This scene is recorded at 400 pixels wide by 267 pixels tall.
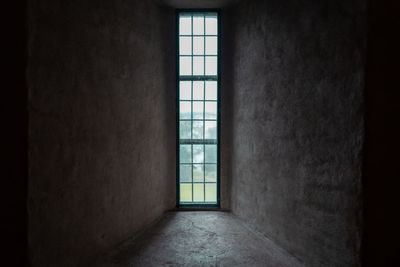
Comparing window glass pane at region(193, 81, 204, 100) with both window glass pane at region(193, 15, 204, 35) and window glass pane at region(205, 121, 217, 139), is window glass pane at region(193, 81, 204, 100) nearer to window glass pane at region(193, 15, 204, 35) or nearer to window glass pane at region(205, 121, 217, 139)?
window glass pane at region(205, 121, 217, 139)

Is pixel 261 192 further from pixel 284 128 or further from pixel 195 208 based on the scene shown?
pixel 195 208

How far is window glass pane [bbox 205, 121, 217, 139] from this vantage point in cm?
485

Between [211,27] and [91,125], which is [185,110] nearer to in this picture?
[211,27]

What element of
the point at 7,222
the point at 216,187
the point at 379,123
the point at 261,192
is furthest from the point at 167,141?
the point at 379,123

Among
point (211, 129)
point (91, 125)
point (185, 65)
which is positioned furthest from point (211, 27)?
point (91, 125)

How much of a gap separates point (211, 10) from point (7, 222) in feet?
13.8

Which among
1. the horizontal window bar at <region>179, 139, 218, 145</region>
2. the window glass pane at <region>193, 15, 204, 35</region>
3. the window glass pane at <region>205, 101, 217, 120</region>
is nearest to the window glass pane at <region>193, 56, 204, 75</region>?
the window glass pane at <region>193, 15, 204, 35</region>

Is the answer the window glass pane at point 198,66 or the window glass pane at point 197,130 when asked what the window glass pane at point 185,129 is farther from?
the window glass pane at point 198,66

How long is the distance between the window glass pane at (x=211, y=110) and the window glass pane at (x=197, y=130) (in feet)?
0.62

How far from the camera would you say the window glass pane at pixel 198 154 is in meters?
4.85

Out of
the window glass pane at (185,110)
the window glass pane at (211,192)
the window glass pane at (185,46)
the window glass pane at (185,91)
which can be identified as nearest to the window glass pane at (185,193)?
the window glass pane at (211,192)

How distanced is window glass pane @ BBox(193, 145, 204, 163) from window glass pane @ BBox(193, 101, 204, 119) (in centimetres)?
53

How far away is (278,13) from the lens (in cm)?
318

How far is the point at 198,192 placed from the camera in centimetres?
481
